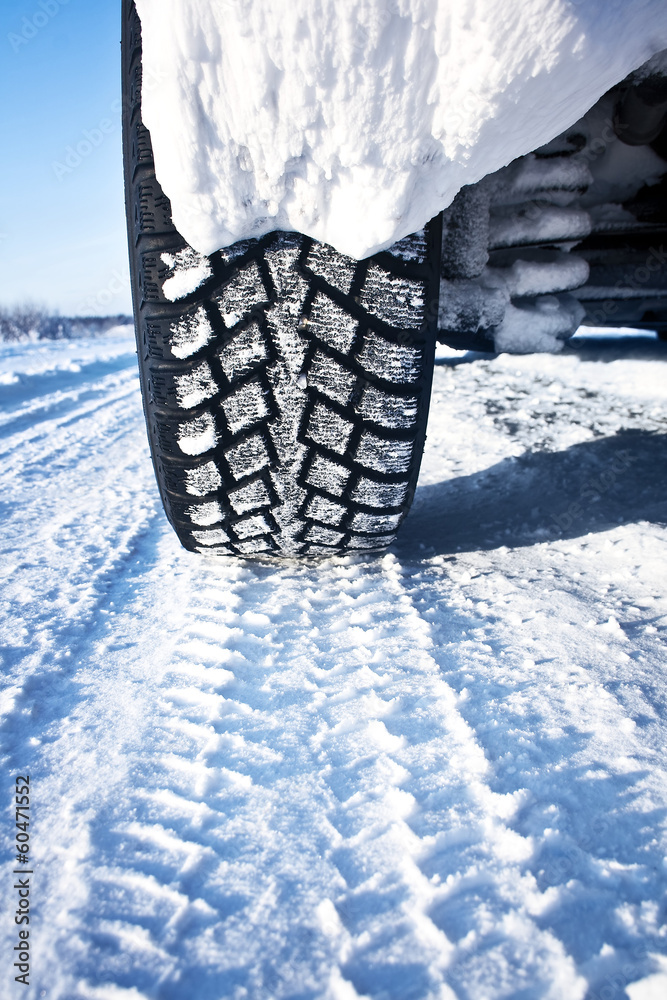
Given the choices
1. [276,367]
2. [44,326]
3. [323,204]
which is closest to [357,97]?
[323,204]

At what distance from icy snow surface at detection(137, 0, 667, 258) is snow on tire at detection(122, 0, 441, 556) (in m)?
0.07

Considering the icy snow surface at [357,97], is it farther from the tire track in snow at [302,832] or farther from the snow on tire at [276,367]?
the tire track in snow at [302,832]

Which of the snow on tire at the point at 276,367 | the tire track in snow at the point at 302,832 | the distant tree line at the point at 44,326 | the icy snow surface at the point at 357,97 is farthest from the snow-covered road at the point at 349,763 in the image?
the distant tree line at the point at 44,326

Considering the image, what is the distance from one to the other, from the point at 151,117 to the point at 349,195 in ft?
0.95

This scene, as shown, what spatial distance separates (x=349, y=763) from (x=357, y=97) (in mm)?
837

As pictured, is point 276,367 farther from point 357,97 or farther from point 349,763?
point 349,763

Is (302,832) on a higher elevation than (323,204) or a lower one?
lower

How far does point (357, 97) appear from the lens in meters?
0.65

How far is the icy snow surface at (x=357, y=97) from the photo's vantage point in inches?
23.7

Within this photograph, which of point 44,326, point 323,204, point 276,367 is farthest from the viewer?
point 44,326

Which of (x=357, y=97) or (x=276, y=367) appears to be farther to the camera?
(x=276, y=367)

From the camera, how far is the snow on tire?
32.4 inches

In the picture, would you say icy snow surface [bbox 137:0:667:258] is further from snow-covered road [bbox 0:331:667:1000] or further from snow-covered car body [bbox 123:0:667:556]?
snow-covered road [bbox 0:331:667:1000]

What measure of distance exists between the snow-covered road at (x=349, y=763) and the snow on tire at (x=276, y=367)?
0.73ft
